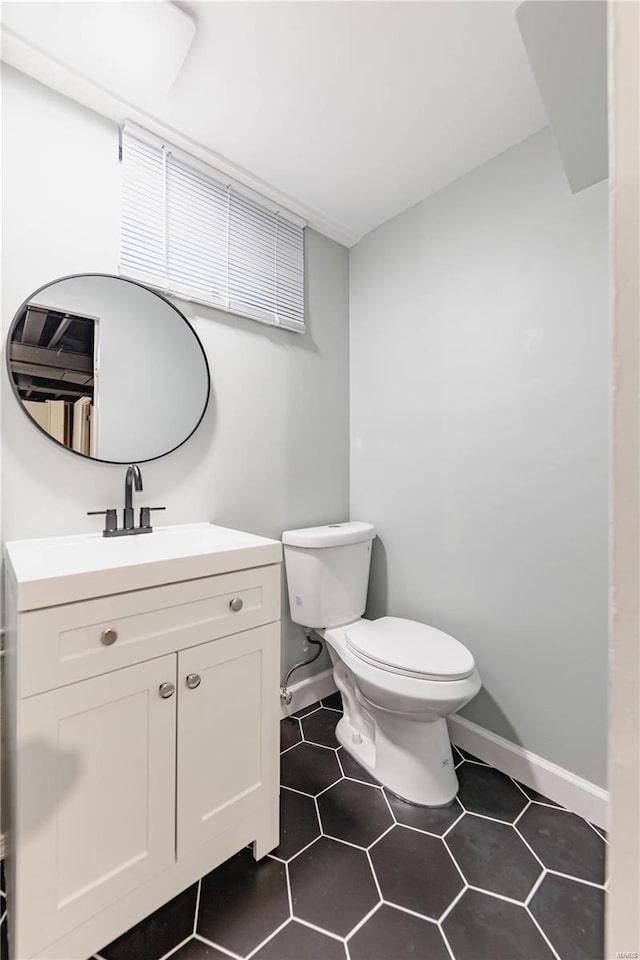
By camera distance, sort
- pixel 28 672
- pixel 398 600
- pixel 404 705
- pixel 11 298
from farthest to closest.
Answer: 1. pixel 398 600
2. pixel 404 705
3. pixel 11 298
4. pixel 28 672

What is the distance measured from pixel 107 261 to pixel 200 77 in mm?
609

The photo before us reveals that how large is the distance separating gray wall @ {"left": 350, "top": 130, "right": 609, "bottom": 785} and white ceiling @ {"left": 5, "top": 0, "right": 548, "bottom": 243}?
7.6 inches

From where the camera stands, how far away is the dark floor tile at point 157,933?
3.01 ft

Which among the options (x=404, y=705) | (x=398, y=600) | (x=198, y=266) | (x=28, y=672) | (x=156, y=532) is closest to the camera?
(x=28, y=672)

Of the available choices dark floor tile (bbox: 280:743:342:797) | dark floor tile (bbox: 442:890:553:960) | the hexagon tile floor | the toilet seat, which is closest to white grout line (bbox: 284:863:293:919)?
the hexagon tile floor

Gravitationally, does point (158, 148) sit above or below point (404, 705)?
above

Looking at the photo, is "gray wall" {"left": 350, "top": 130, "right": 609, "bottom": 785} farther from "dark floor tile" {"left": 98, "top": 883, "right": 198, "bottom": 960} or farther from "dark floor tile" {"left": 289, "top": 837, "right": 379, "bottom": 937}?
"dark floor tile" {"left": 98, "top": 883, "right": 198, "bottom": 960}

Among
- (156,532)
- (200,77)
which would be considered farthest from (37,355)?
(200,77)

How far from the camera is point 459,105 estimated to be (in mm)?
1314

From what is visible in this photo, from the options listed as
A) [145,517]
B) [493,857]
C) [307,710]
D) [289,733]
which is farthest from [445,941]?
[145,517]

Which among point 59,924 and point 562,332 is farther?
point 562,332

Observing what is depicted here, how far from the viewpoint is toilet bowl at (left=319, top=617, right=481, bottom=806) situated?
49.6 inches

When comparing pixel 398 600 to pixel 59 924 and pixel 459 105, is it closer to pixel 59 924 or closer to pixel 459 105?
pixel 59 924

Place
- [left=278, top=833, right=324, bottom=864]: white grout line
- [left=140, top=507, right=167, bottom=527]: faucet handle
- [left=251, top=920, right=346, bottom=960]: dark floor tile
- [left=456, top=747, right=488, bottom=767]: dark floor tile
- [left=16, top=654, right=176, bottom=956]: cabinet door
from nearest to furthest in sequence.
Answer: [left=16, top=654, right=176, bottom=956]: cabinet door → [left=251, top=920, right=346, bottom=960]: dark floor tile → [left=278, top=833, right=324, bottom=864]: white grout line → [left=140, top=507, right=167, bottom=527]: faucet handle → [left=456, top=747, right=488, bottom=767]: dark floor tile
